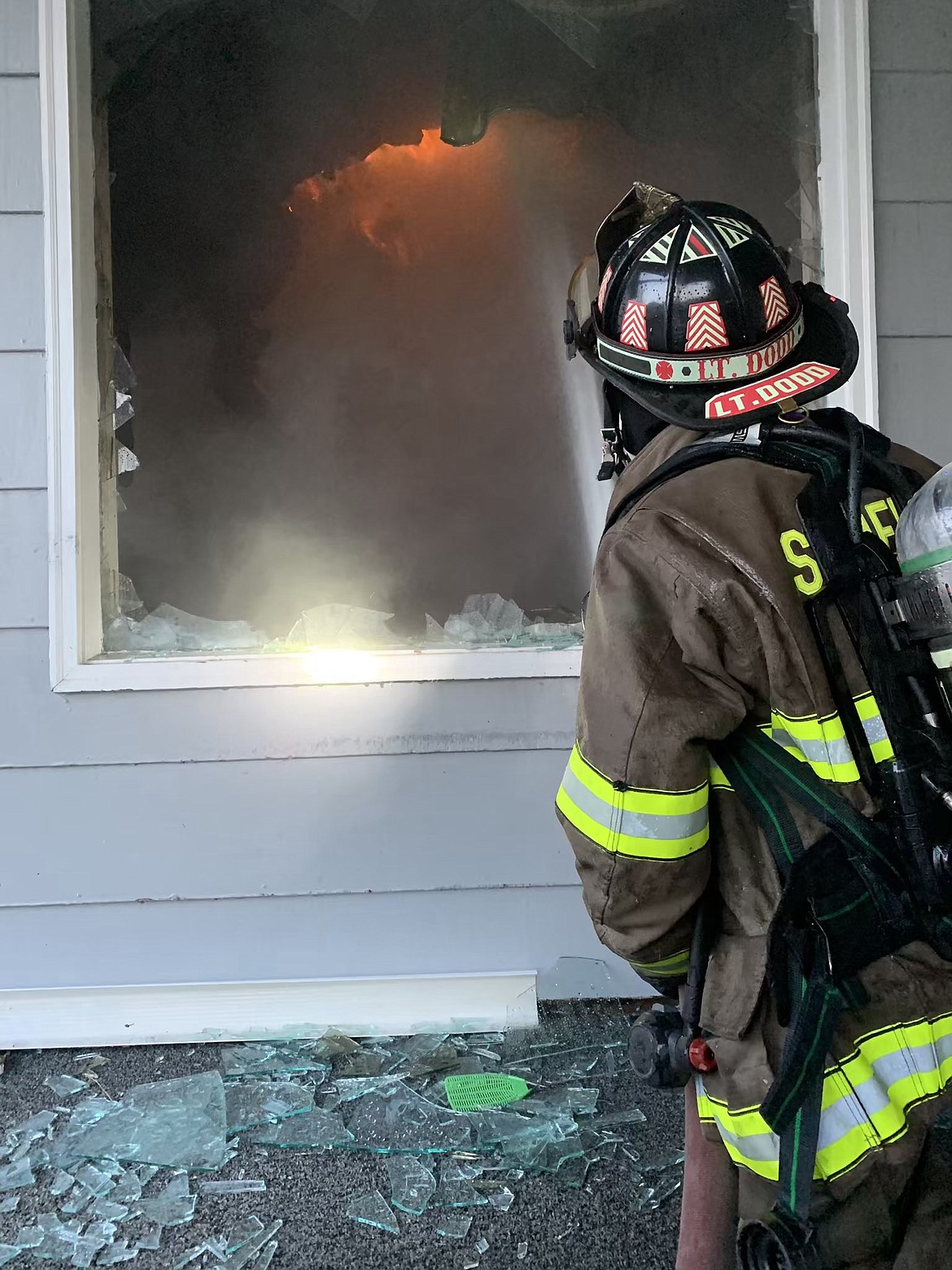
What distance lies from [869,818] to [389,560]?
197 cm

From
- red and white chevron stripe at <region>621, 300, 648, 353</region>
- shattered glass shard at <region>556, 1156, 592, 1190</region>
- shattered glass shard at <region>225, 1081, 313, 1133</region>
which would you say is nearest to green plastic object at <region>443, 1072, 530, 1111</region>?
shattered glass shard at <region>556, 1156, 592, 1190</region>

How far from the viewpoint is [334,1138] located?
2.17 metres

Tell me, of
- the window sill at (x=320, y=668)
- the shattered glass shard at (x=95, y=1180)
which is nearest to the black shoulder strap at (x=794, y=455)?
the window sill at (x=320, y=668)

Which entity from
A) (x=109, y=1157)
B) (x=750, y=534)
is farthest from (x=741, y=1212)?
(x=109, y=1157)

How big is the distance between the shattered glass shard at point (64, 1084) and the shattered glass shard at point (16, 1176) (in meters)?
0.30

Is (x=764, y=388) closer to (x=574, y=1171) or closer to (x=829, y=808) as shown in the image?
(x=829, y=808)

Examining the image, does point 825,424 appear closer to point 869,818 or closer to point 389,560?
point 869,818

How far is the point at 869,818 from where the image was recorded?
117 centimetres

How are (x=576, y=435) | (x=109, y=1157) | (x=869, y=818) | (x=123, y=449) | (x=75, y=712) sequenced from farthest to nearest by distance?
(x=576, y=435) → (x=123, y=449) → (x=75, y=712) → (x=109, y=1157) → (x=869, y=818)

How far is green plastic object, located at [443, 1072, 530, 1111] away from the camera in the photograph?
7.49 ft

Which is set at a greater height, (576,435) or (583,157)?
(583,157)

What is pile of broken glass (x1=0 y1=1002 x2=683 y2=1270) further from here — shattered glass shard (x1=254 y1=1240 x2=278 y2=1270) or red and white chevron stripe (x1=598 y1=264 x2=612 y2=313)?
red and white chevron stripe (x1=598 y1=264 x2=612 y2=313)

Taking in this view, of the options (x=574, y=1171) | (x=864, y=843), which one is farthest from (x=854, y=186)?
(x=574, y=1171)

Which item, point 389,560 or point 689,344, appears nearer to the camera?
point 689,344
